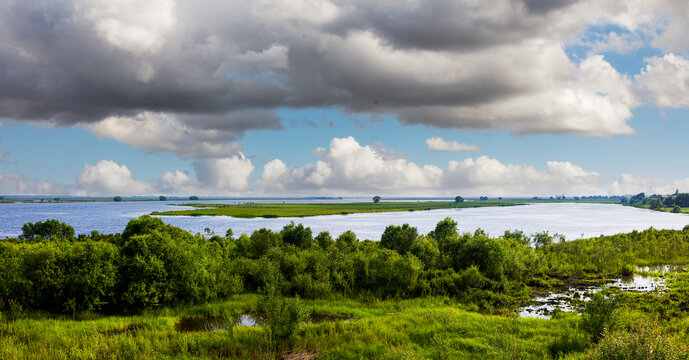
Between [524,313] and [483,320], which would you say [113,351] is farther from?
[524,313]

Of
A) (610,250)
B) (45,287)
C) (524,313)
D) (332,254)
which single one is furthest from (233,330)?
(610,250)

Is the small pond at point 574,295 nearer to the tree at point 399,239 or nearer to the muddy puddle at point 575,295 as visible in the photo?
the muddy puddle at point 575,295

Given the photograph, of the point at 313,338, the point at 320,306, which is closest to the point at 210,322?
the point at 320,306

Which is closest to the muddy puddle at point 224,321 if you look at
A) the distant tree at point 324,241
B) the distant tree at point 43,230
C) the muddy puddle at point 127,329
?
the muddy puddle at point 127,329

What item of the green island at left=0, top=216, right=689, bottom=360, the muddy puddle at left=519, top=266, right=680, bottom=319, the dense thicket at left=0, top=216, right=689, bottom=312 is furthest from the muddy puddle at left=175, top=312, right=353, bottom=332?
the muddy puddle at left=519, top=266, right=680, bottom=319

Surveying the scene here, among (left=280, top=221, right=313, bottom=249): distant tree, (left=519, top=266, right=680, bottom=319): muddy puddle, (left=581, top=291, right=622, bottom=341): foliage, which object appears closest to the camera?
(left=581, top=291, right=622, bottom=341): foliage

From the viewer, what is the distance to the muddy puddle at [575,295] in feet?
78.0

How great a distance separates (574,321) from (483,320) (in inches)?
198

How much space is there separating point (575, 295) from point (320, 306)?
19.2 m

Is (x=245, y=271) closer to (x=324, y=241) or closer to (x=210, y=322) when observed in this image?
(x=210, y=322)

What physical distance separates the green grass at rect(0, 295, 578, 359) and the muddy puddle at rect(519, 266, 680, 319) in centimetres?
270

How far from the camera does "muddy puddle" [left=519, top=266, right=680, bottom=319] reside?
23.8 m

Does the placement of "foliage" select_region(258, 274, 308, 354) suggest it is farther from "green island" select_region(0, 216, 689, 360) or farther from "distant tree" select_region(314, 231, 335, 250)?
"distant tree" select_region(314, 231, 335, 250)

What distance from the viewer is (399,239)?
4844cm
